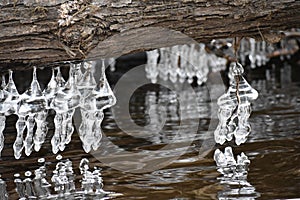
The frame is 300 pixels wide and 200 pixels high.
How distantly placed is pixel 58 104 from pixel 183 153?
0.66m

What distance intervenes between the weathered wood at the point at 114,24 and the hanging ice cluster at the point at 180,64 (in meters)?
2.07

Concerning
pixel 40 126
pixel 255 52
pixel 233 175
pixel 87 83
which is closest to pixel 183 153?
pixel 233 175

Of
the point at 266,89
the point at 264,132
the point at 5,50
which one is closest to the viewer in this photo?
the point at 5,50

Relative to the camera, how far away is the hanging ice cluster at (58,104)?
253 cm

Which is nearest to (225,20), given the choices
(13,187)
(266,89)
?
(13,187)

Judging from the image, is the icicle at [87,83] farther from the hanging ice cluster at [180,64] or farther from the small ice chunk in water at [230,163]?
the hanging ice cluster at [180,64]

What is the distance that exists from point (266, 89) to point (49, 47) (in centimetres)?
232

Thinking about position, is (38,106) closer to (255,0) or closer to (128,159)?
(128,159)

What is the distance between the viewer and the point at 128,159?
2.86 m

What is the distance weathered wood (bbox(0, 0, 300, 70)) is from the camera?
7.75 ft

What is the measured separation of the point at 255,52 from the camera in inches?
208

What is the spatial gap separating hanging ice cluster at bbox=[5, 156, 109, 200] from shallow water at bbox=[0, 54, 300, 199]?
0.09ft

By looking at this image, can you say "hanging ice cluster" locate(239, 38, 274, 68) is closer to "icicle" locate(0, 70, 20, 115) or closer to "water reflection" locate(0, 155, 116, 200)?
"water reflection" locate(0, 155, 116, 200)

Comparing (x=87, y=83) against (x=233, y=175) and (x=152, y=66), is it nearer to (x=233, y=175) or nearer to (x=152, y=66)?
(x=233, y=175)
